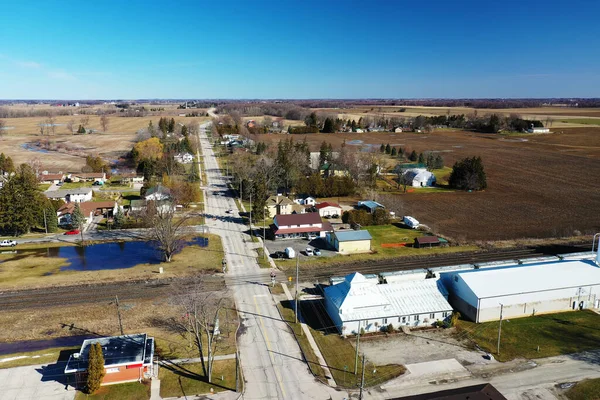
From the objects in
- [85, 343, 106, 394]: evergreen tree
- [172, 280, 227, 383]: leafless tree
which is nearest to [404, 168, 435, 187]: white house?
[172, 280, 227, 383]: leafless tree

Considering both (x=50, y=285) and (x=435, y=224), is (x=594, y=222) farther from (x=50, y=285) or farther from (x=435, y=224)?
(x=50, y=285)

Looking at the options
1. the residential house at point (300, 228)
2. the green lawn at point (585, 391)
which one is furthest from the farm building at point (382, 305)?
the residential house at point (300, 228)

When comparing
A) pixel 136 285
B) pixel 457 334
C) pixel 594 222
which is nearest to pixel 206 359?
pixel 136 285

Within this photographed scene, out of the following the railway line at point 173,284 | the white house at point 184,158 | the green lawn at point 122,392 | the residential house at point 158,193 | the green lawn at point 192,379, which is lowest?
the green lawn at point 122,392

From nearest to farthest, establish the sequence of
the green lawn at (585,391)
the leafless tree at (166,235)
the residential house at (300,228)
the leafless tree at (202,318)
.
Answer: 1. the green lawn at (585,391)
2. the leafless tree at (202,318)
3. the leafless tree at (166,235)
4. the residential house at (300,228)

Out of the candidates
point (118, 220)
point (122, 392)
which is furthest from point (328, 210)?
point (122, 392)

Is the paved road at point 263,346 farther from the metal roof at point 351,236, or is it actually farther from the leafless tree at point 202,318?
the metal roof at point 351,236

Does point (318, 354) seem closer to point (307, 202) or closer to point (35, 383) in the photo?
point (35, 383)
